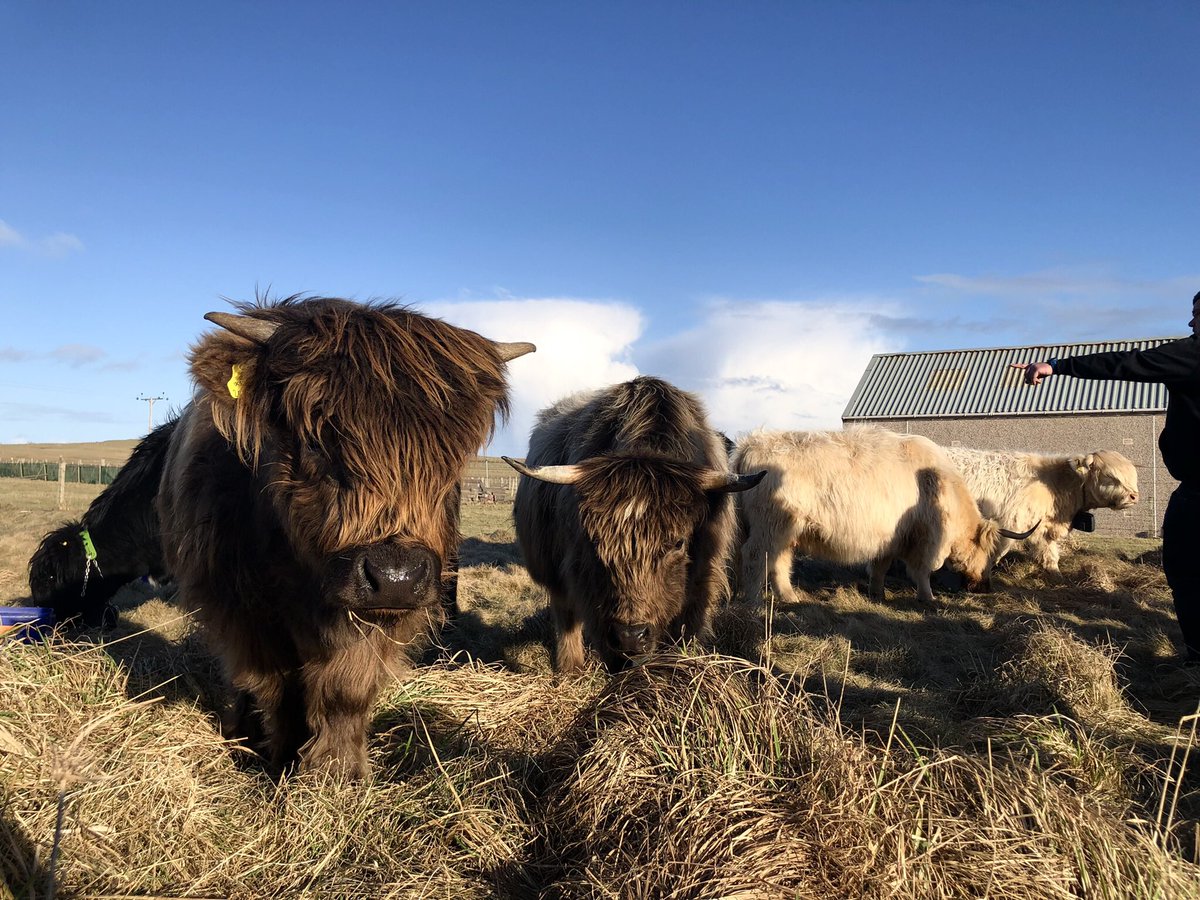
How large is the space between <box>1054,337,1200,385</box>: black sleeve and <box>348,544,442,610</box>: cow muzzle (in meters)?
4.71

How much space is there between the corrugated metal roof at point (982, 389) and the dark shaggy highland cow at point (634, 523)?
24615 millimetres

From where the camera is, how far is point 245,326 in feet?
10.5

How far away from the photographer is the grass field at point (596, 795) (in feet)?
7.12

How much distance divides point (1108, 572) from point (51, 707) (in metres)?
13.6

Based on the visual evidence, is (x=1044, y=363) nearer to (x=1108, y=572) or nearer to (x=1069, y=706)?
(x=1069, y=706)

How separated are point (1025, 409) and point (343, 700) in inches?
1119

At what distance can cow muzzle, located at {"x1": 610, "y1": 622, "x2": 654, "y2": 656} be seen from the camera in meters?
4.51

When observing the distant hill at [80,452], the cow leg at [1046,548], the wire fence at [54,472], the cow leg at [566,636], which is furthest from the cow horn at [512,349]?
the distant hill at [80,452]

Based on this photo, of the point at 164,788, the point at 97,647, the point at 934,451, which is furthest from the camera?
the point at 934,451

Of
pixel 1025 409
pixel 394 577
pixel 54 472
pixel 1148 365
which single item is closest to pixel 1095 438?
pixel 1025 409

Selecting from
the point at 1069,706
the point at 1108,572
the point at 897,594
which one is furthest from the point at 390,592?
the point at 1108,572

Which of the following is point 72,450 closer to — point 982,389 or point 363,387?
point 982,389

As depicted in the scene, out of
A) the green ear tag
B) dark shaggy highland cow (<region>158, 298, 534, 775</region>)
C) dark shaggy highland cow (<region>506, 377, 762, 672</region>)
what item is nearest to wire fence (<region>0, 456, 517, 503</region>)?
the green ear tag

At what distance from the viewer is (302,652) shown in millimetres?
3492
